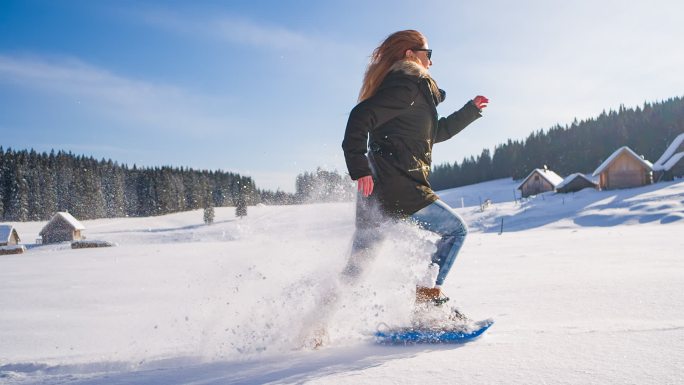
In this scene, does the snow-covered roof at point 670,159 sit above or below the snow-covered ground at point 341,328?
above

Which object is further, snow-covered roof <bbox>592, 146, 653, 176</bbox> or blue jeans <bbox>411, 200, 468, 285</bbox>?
snow-covered roof <bbox>592, 146, 653, 176</bbox>

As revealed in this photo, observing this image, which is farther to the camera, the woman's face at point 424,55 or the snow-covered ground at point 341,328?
the woman's face at point 424,55

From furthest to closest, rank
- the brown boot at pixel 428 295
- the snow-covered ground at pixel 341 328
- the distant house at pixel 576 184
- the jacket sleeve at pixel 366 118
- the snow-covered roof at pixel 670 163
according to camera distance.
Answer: the distant house at pixel 576 184, the snow-covered roof at pixel 670 163, the brown boot at pixel 428 295, the jacket sleeve at pixel 366 118, the snow-covered ground at pixel 341 328

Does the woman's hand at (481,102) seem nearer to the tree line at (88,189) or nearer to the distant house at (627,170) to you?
the distant house at (627,170)

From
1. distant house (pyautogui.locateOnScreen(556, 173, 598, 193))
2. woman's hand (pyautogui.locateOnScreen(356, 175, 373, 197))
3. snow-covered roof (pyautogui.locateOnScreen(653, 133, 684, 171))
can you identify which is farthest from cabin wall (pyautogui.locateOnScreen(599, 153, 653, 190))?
woman's hand (pyautogui.locateOnScreen(356, 175, 373, 197))

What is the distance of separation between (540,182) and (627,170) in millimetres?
15298

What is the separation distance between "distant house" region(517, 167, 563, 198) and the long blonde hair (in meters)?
57.5

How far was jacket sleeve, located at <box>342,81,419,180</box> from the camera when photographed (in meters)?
2.55

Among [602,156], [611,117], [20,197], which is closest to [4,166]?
[20,197]

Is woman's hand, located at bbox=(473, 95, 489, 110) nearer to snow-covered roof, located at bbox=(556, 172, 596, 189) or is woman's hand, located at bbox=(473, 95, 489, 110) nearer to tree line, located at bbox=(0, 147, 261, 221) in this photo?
snow-covered roof, located at bbox=(556, 172, 596, 189)

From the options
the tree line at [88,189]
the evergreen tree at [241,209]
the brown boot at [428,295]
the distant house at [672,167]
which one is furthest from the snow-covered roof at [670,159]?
the tree line at [88,189]

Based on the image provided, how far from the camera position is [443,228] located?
2.82 meters

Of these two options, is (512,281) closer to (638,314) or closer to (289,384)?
(638,314)

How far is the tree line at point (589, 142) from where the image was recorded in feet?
241
